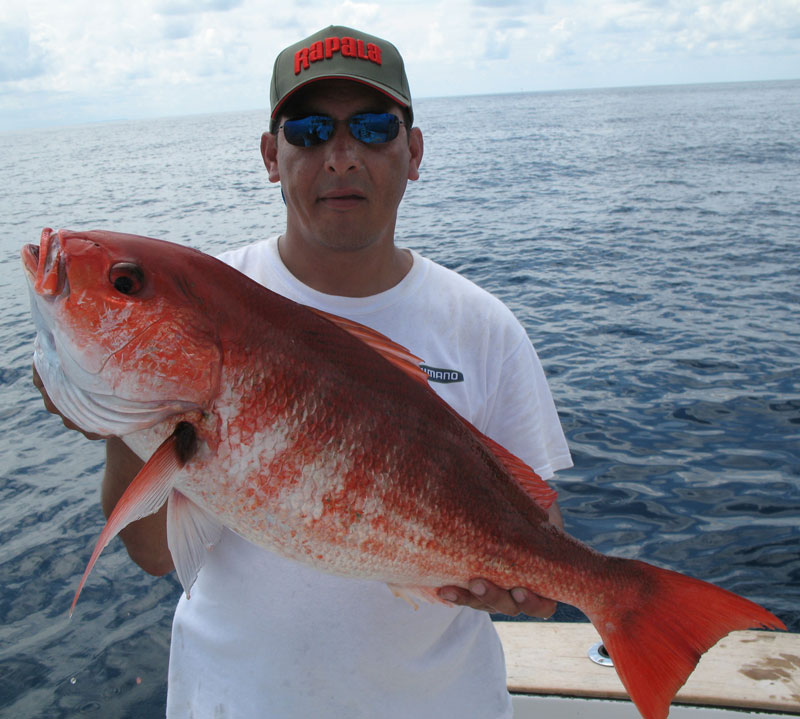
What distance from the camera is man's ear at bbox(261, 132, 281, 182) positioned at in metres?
2.32

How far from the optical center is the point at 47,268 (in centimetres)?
147

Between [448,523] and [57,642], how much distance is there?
4656mm

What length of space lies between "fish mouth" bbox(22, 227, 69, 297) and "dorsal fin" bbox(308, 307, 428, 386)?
593mm

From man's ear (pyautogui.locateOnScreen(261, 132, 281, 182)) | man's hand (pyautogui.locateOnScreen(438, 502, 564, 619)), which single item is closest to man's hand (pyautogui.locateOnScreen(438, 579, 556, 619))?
man's hand (pyautogui.locateOnScreen(438, 502, 564, 619))

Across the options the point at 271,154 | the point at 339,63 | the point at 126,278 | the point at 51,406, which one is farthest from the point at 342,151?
the point at 51,406

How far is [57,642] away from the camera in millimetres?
5121

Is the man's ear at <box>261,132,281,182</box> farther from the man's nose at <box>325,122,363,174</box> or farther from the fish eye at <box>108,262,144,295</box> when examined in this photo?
the fish eye at <box>108,262,144,295</box>

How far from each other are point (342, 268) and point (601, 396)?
256 inches

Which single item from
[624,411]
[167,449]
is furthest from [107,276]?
[624,411]

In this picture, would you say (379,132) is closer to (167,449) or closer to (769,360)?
(167,449)

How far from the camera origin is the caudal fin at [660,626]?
1.81 meters

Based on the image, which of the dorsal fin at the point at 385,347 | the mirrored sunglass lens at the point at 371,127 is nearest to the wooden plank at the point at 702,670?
the dorsal fin at the point at 385,347

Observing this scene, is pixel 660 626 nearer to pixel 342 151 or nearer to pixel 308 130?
pixel 342 151

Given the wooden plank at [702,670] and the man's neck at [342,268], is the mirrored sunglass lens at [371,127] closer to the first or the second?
the man's neck at [342,268]
